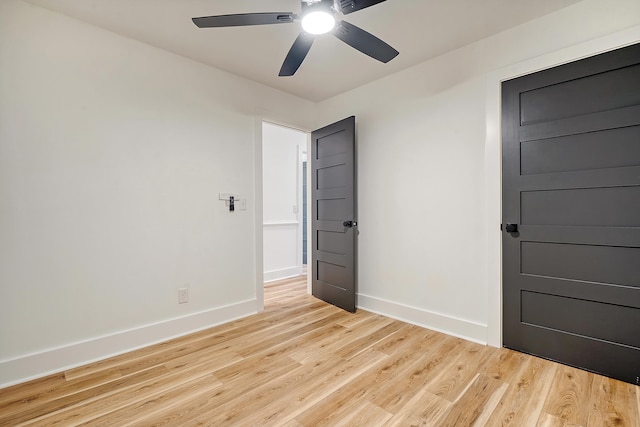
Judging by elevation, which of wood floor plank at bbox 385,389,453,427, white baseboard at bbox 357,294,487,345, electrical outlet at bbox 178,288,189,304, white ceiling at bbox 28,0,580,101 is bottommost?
wood floor plank at bbox 385,389,453,427

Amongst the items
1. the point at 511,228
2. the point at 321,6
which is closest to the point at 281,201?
the point at 511,228

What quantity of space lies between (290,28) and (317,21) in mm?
748

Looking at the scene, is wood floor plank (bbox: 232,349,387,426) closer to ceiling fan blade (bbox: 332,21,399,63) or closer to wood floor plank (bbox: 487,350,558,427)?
wood floor plank (bbox: 487,350,558,427)

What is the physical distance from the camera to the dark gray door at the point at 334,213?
331 centimetres

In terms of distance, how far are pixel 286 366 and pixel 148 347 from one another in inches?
48.3

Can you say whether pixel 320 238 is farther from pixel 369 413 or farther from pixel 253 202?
pixel 369 413

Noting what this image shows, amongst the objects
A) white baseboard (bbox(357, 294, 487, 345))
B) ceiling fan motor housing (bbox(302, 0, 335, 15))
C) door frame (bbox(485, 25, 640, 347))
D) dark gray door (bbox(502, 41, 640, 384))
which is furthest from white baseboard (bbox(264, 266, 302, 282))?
ceiling fan motor housing (bbox(302, 0, 335, 15))

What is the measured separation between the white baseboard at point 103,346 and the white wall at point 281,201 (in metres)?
1.80

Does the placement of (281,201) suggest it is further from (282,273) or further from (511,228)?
(511,228)

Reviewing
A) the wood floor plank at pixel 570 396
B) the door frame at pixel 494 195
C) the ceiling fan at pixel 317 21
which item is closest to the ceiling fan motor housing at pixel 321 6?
the ceiling fan at pixel 317 21

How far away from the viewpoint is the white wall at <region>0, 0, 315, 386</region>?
6.59 ft

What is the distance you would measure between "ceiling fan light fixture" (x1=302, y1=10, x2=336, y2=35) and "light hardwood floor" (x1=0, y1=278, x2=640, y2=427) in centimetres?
→ 221

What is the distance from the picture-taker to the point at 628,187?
1898mm

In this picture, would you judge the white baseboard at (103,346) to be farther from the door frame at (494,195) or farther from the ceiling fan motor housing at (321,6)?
the ceiling fan motor housing at (321,6)
